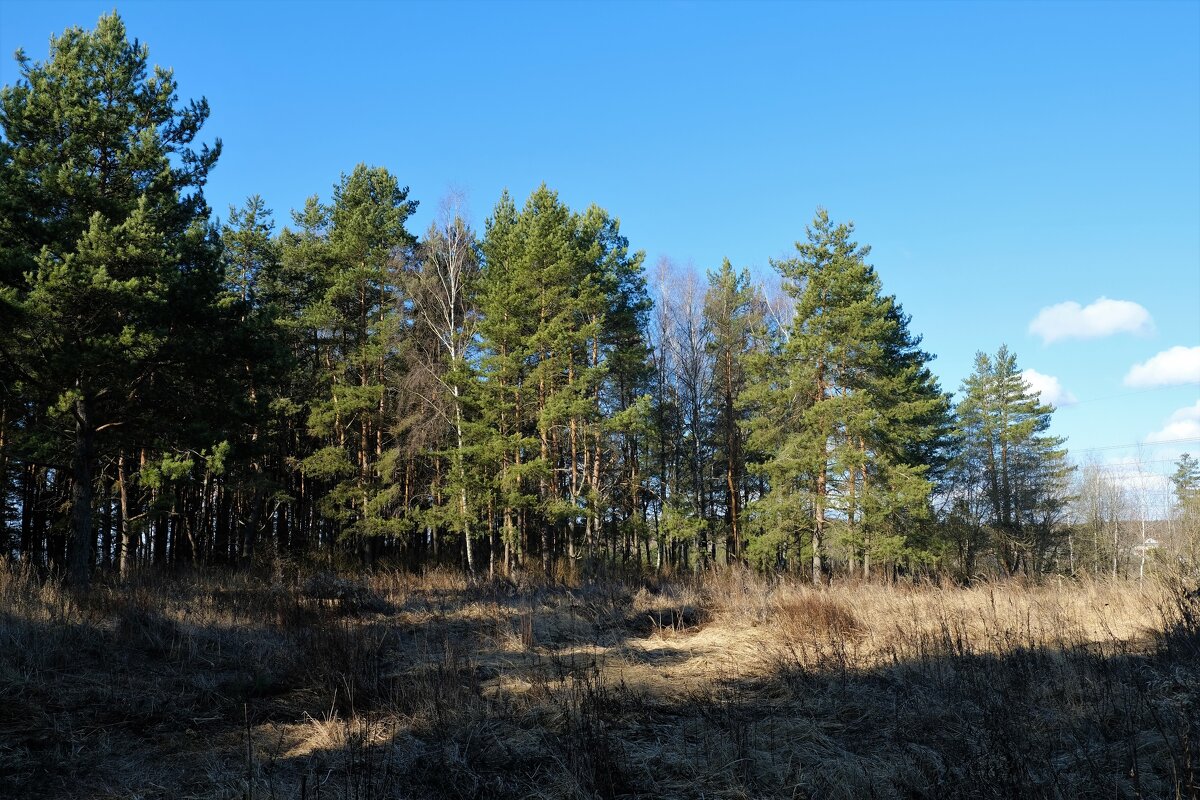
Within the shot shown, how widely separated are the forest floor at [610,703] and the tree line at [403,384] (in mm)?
5028

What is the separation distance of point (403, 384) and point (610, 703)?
1853 centimetres

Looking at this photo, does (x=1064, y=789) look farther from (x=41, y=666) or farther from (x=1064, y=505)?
(x=1064, y=505)

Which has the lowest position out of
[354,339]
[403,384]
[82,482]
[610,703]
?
[610,703]

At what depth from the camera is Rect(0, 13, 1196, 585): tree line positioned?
13164 mm

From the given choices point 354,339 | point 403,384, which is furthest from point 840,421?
point 354,339

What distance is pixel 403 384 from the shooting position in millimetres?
22750


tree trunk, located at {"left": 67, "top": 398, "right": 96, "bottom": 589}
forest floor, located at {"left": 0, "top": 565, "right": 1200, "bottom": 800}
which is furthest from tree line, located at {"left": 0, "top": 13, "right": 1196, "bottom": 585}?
forest floor, located at {"left": 0, "top": 565, "right": 1200, "bottom": 800}

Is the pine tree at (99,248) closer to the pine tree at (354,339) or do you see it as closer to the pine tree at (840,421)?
the pine tree at (354,339)

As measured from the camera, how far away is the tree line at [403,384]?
13.2 meters

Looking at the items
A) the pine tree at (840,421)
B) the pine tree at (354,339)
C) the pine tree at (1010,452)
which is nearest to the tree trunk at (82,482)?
the pine tree at (354,339)

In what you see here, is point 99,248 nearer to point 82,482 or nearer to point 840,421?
point 82,482

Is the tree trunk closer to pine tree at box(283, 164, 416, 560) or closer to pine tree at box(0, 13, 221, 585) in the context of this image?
pine tree at box(0, 13, 221, 585)

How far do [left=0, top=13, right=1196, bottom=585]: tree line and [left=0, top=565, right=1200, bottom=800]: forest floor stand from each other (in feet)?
16.5

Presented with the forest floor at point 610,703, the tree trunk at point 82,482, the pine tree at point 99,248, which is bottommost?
the forest floor at point 610,703
